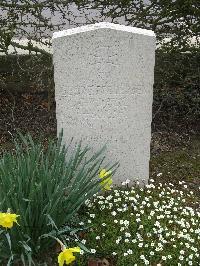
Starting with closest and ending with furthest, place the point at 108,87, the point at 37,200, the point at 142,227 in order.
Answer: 1. the point at 37,200
2. the point at 142,227
3. the point at 108,87

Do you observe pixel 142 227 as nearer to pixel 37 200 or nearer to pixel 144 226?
pixel 144 226

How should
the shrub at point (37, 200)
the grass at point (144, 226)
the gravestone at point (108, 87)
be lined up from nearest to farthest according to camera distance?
the shrub at point (37, 200)
the grass at point (144, 226)
the gravestone at point (108, 87)

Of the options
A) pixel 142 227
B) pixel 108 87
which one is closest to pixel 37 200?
pixel 142 227

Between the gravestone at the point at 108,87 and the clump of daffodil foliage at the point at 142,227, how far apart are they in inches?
12.0

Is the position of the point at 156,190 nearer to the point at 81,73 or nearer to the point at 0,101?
the point at 81,73

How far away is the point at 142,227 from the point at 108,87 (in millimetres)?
1012

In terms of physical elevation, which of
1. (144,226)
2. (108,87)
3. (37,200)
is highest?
(108,87)

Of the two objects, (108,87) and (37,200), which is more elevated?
(108,87)

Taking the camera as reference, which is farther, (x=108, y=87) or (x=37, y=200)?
(x=108, y=87)

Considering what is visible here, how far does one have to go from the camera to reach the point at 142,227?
3.37 meters

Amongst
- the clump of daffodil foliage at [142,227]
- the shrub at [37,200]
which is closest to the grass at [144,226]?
the clump of daffodil foliage at [142,227]

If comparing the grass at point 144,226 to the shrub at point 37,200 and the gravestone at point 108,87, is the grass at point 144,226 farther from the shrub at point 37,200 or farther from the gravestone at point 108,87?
the gravestone at point 108,87

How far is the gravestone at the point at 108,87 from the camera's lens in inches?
137

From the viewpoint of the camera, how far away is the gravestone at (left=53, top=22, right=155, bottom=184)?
3.48 m
